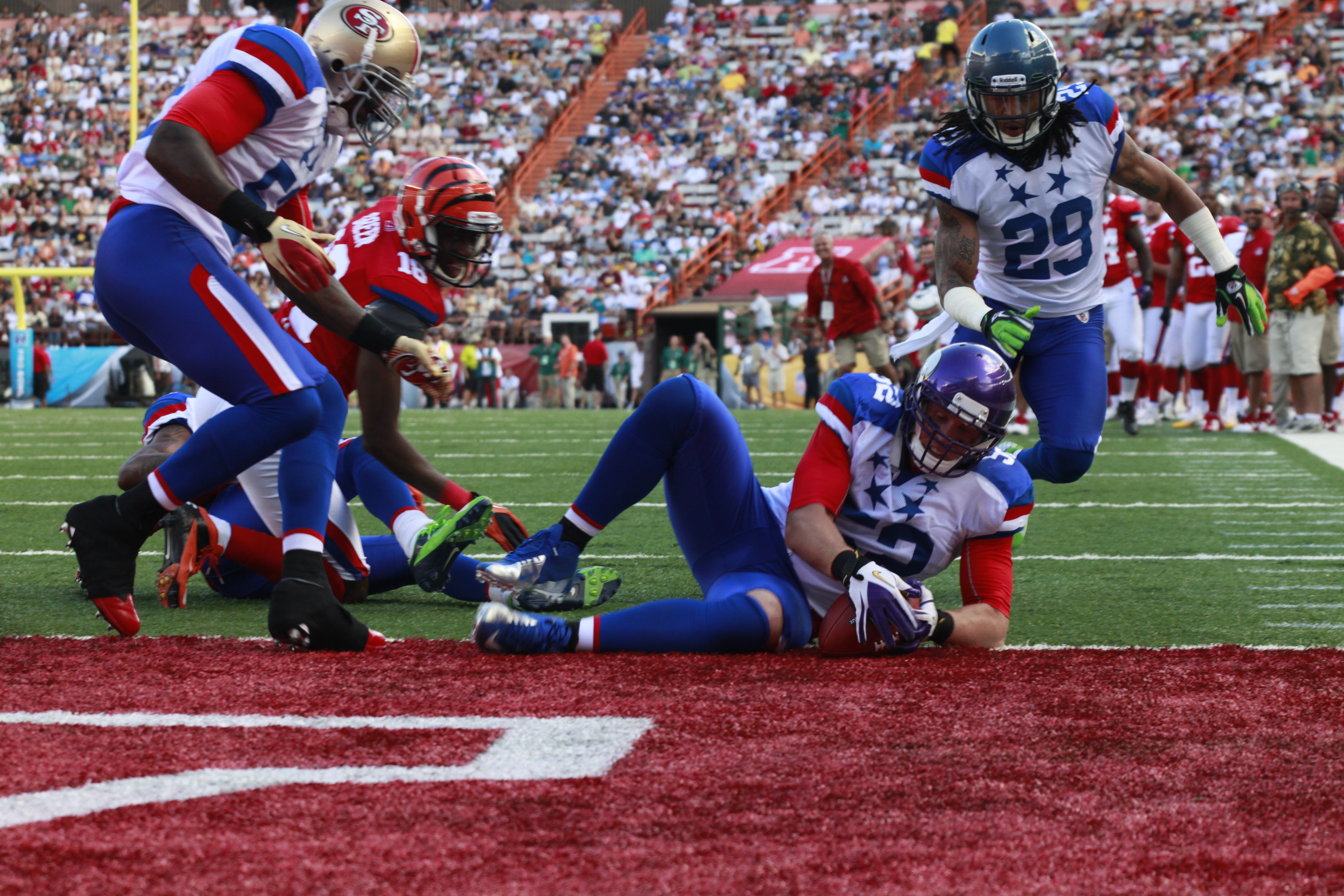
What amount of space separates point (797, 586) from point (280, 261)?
1387 millimetres

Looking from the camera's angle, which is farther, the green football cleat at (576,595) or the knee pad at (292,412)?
the green football cleat at (576,595)

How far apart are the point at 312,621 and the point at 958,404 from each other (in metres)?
1.49

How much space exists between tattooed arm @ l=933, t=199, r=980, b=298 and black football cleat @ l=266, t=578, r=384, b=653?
7.34ft

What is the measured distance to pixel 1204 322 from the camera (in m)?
11.3

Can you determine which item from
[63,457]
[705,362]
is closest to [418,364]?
[63,457]

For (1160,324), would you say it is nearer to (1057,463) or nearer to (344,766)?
(1057,463)

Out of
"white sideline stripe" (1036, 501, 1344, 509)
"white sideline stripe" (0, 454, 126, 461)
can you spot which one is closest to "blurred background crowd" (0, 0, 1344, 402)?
"white sideline stripe" (0, 454, 126, 461)

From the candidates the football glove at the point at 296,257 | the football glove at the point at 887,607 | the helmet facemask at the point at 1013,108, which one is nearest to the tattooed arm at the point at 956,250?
the helmet facemask at the point at 1013,108

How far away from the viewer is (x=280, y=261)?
9.89 feet

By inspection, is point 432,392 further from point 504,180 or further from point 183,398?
point 504,180

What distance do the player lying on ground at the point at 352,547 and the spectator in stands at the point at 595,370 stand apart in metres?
16.4

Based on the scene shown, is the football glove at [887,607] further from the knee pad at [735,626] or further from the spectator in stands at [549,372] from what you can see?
the spectator in stands at [549,372]

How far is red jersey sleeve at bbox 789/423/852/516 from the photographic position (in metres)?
3.02

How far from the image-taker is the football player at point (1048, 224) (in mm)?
4238
